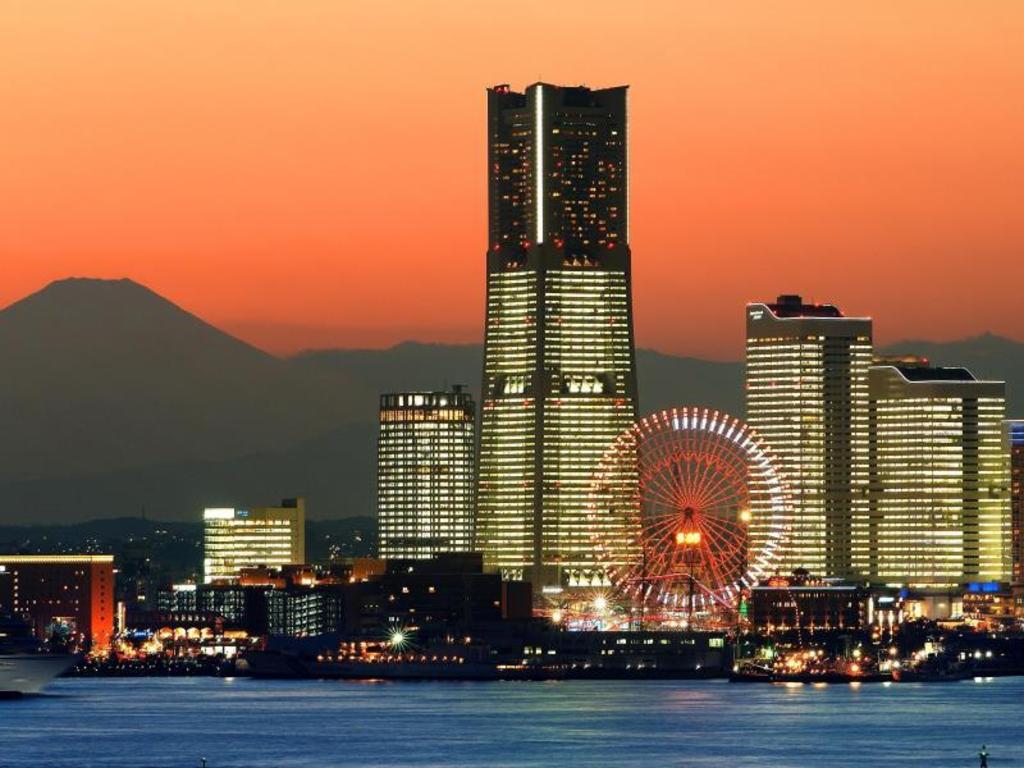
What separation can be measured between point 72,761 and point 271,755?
10512mm

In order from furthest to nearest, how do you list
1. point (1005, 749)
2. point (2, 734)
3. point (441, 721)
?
point (441, 721) < point (2, 734) < point (1005, 749)

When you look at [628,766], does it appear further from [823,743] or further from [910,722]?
[910,722]

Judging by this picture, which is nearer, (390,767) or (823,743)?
(390,767)

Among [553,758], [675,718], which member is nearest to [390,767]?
[553,758]

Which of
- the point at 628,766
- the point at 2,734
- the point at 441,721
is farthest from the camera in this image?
the point at 441,721

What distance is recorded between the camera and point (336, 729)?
18825 centimetres

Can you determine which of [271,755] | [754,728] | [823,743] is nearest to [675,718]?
[754,728]

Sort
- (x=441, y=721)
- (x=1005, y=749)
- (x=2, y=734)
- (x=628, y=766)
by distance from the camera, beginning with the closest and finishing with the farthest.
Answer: (x=628, y=766) → (x=1005, y=749) → (x=2, y=734) → (x=441, y=721)

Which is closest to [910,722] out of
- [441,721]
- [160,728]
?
[441,721]

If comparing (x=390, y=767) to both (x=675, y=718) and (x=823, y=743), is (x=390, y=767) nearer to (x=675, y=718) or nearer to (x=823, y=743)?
(x=823, y=743)

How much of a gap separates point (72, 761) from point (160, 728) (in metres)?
28.1

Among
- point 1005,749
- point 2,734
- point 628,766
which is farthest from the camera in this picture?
point 2,734

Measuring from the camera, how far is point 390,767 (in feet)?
531

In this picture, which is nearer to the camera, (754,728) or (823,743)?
(823,743)
